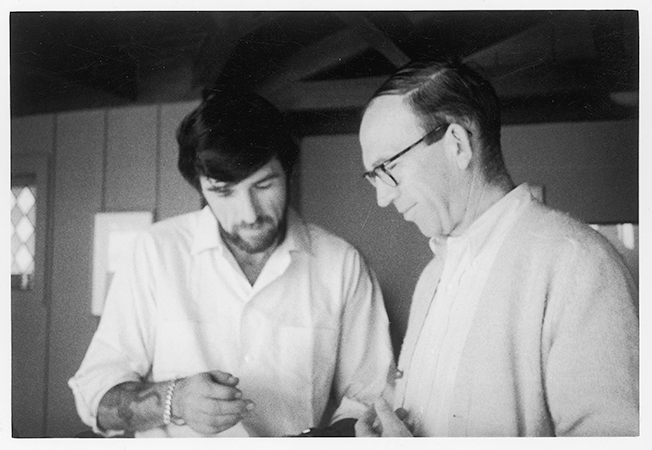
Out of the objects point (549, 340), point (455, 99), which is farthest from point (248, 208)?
point (549, 340)

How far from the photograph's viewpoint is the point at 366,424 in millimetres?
1498

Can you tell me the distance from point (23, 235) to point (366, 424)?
90 centimetres

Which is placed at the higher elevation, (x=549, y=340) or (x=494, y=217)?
(x=494, y=217)

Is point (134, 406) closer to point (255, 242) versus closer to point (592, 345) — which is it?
point (255, 242)

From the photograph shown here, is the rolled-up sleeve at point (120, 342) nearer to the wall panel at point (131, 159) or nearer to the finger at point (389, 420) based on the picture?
the wall panel at point (131, 159)

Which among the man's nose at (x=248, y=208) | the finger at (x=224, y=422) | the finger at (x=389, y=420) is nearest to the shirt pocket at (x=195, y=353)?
the finger at (x=224, y=422)

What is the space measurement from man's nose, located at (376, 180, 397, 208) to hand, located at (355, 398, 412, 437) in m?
0.43

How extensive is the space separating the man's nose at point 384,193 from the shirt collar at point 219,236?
0.59 feet

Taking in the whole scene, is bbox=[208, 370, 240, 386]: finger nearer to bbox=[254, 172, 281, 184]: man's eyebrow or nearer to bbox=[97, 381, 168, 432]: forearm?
bbox=[97, 381, 168, 432]: forearm

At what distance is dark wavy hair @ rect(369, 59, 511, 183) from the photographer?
58.2 inches

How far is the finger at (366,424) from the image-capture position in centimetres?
150

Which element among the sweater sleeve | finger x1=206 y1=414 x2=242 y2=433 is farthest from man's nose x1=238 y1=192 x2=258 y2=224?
the sweater sleeve

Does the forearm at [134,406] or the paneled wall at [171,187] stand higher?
the paneled wall at [171,187]

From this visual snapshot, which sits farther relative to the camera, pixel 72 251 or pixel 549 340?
pixel 72 251
